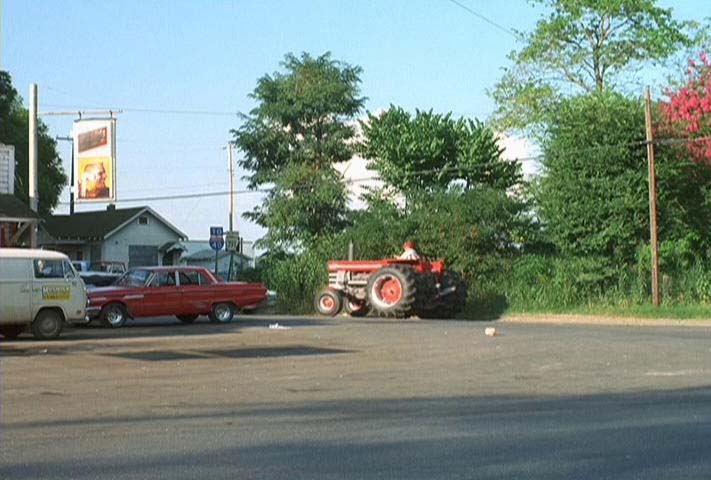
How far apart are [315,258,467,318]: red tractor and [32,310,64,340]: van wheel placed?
1088 cm

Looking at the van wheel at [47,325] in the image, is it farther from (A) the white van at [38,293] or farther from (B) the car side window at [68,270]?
(B) the car side window at [68,270]

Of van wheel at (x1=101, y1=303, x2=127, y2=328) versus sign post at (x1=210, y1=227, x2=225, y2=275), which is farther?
sign post at (x1=210, y1=227, x2=225, y2=275)

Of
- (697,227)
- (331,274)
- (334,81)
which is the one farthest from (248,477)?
(334,81)

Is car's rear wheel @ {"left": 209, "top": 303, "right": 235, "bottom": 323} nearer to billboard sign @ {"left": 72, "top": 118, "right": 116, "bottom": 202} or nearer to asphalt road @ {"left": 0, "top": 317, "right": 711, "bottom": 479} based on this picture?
billboard sign @ {"left": 72, "top": 118, "right": 116, "bottom": 202}

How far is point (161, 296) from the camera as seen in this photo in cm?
2933

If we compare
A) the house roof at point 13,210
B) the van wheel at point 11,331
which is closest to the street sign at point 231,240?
the house roof at point 13,210

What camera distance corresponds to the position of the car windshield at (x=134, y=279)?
96.4ft

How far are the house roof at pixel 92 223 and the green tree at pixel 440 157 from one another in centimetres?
2737

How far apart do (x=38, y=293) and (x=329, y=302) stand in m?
13.0

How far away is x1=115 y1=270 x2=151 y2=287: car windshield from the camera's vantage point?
29391 millimetres

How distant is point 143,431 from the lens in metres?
10.7

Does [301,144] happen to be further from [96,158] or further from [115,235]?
[115,235]

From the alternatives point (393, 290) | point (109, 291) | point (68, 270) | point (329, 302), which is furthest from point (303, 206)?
point (68, 270)

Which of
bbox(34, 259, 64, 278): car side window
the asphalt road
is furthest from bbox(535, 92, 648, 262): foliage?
bbox(34, 259, 64, 278): car side window
